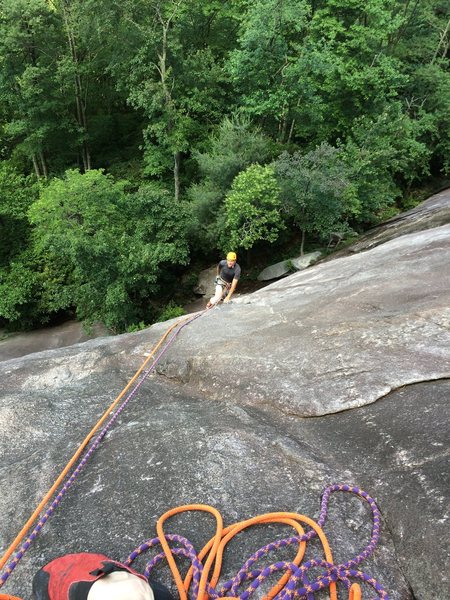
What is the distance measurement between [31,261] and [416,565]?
69.1 feet

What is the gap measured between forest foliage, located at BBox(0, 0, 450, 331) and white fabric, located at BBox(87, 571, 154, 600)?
13.9 metres

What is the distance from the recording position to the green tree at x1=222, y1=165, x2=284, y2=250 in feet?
50.2

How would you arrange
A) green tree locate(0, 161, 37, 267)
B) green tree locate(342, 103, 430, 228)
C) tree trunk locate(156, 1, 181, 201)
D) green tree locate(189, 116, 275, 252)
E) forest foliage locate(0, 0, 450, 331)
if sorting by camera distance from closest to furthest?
1. forest foliage locate(0, 0, 450, 331)
2. green tree locate(342, 103, 430, 228)
3. green tree locate(189, 116, 275, 252)
4. tree trunk locate(156, 1, 181, 201)
5. green tree locate(0, 161, 37, 267)

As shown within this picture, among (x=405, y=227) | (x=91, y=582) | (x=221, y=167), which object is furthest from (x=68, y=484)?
(x=221, y=167)

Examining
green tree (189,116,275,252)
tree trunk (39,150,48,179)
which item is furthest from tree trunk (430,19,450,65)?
tree trunk (39,150,48,179)

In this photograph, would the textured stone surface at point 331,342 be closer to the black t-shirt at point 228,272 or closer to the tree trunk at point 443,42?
the black t-shirt at point 228,272

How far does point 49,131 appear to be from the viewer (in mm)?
22406

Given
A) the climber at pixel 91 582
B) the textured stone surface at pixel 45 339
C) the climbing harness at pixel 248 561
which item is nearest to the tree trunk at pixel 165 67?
the textured stone surface at pixel 45 339

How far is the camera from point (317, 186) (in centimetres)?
1523

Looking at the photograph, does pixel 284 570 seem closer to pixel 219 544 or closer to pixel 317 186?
pixel 219 544

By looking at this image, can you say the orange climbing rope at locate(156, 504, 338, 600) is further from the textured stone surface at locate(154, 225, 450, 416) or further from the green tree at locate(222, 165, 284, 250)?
the green tree at locate(222, 165, 284, 250)

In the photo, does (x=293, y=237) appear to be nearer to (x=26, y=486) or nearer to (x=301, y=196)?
(x=301, y=196)

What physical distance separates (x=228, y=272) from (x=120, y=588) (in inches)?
300

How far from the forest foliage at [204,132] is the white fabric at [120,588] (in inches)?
547
